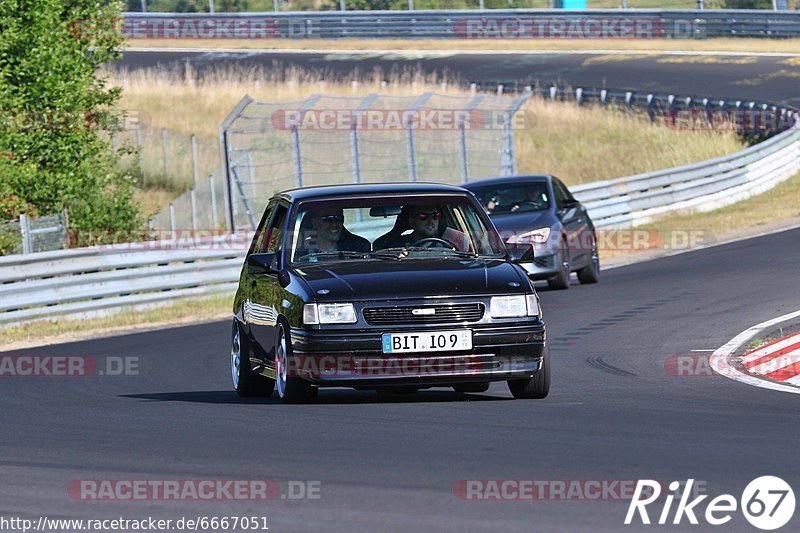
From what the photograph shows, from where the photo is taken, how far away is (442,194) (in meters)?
11.0

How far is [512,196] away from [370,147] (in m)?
19.7

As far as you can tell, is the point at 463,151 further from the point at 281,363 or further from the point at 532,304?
the point at 532,304

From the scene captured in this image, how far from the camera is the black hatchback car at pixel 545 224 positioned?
65.4ft

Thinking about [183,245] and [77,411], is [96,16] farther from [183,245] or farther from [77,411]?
[77,411]

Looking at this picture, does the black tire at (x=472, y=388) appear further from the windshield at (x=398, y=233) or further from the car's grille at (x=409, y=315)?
the car's grille at (x=409, y=315)

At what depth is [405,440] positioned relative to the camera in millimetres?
8312

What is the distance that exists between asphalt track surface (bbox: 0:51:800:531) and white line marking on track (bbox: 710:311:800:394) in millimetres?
169

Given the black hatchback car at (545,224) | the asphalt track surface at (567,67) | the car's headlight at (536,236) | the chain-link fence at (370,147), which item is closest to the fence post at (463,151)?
the chain-link fence at (370,147)

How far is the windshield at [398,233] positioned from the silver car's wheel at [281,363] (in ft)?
2.22

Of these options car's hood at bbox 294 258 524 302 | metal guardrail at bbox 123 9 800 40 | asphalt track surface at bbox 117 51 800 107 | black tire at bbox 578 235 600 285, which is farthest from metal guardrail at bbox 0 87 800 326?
metal guardrail at bbox 123 9 800 40

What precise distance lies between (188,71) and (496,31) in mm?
16316

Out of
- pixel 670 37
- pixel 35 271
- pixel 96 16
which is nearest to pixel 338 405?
pixel 35 271

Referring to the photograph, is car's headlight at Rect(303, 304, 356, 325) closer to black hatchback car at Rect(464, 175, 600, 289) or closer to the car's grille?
the car's grille

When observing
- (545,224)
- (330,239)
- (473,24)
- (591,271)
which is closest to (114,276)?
(545,224)
